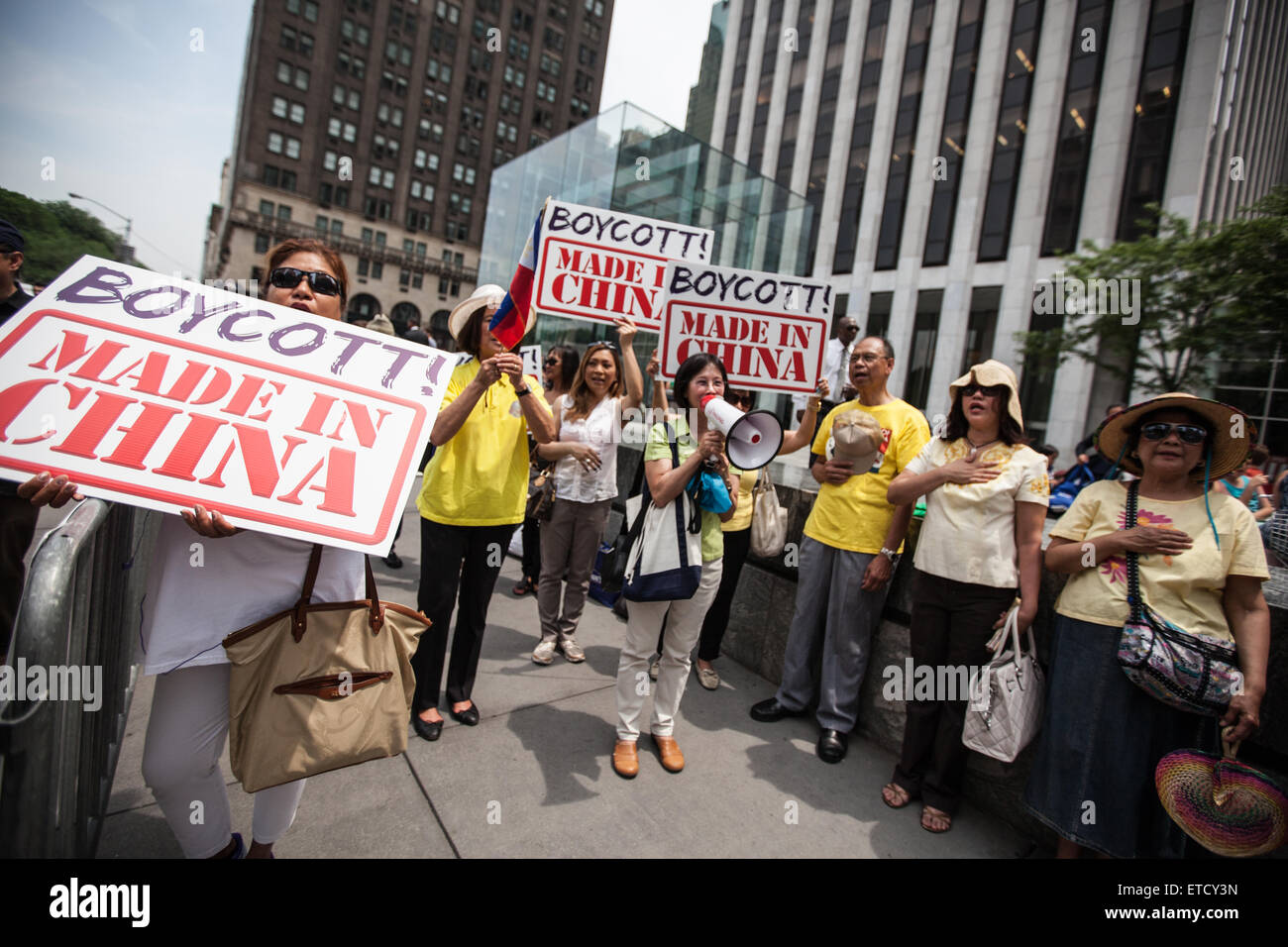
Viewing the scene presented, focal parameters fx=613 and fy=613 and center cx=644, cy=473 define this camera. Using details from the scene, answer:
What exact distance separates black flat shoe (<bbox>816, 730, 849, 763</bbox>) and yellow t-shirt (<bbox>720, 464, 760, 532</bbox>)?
126 cm

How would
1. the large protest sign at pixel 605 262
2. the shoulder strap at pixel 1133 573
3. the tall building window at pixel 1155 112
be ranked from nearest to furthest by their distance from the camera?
1. the shoulder strap at pixel 1133 573
2. the large protest sign at pixel 605 262
3. the tall building window at pixel 1155 112

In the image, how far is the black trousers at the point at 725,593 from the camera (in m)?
3.91

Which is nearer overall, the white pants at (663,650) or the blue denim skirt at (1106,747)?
the blue denim skirt at (1106,747)

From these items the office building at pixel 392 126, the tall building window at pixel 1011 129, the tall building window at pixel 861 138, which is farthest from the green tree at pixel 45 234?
the office building at pixel 392 126

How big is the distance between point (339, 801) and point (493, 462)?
1.55m

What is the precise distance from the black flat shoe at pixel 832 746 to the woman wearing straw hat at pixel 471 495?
1846mm

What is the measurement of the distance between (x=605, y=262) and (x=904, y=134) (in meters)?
29.8

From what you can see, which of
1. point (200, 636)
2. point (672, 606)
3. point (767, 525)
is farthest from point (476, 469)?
point (767, 525)

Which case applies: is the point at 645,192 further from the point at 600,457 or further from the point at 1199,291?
the point at 600,457

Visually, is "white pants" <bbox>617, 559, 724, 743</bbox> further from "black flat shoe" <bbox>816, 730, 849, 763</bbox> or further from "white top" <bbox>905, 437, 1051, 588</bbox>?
"white top" <bbox>905, 437, 1051, 588</bbox>

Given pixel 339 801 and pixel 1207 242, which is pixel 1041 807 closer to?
pixel 339 801

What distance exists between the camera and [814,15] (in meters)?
33.1

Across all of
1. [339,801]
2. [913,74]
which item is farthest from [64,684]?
[913,74]

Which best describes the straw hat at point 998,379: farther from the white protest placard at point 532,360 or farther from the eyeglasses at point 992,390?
the white protest placard at point 532,360
